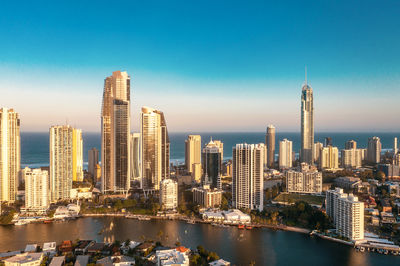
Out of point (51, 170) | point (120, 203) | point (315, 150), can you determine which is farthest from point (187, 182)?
point (315, 150)

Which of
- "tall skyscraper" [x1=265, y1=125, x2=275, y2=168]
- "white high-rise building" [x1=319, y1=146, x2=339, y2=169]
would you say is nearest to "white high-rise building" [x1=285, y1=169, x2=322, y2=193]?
"white high-rise building" [x1=319, y1=146, x2=339, y2=169]

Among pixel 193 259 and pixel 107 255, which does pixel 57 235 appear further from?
pixel 193 259

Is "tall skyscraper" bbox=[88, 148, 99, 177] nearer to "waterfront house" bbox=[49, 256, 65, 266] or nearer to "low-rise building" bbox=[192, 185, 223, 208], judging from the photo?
"low-rise building" bbox=[192, 185, 223, 208]

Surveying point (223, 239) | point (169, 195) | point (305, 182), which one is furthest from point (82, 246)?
point (305, 182)

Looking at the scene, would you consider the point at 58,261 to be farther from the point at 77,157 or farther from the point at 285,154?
the point at 285,154

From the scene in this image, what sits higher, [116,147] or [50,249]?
[116,147]
